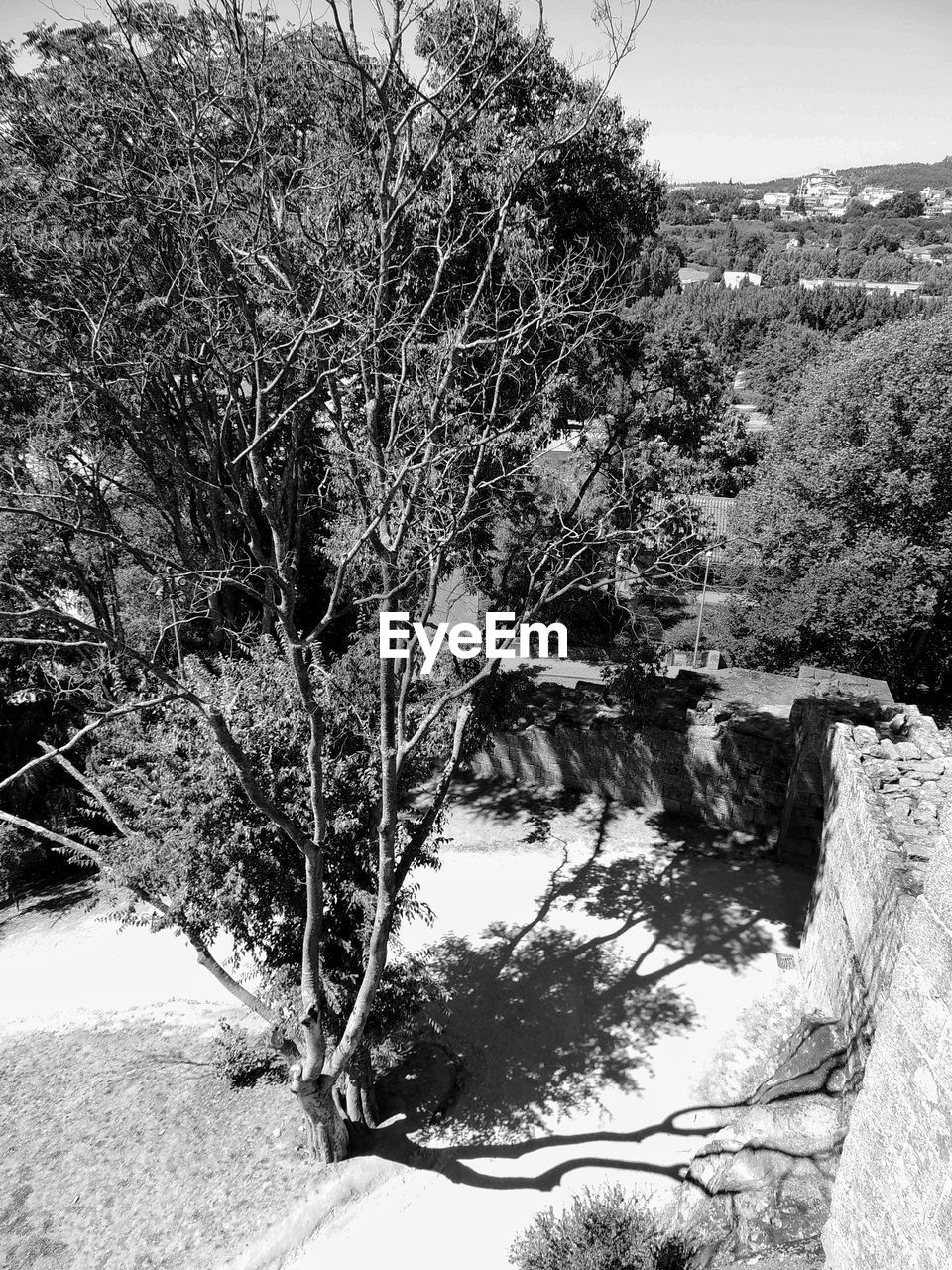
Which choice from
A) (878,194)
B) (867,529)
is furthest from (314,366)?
(878,194)

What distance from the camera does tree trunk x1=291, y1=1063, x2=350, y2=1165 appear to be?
638 cm

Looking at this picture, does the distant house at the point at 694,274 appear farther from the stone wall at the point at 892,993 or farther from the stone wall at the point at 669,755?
the stone wall at the point at 892,993

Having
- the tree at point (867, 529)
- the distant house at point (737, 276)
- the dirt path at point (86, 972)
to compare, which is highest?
the distant house at point (737, 276)

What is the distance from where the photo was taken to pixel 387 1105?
7.73m

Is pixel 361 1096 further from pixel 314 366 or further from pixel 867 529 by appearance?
pixel 867 529

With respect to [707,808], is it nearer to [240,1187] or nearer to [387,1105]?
[387,1105]

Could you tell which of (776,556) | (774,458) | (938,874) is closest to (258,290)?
(938,874)

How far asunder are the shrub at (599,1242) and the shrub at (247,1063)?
9.84ft

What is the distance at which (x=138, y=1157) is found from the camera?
717 centimetres

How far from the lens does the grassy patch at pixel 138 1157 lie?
6.43 m

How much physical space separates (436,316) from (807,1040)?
832 centimetres

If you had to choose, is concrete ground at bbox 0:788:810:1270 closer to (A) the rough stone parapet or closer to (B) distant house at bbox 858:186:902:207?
(A) the rough stone parapet

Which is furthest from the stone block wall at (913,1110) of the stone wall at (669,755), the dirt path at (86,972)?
the stone wall at (669,755)

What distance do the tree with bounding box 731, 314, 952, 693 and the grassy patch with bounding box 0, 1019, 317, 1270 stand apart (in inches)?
488
